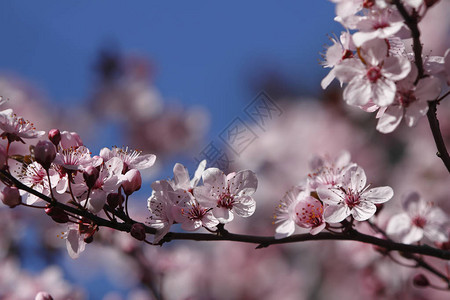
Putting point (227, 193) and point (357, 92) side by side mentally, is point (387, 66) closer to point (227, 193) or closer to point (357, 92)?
point (357, 92)

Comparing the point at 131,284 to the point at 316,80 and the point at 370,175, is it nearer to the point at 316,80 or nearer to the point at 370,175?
the point at 370,175

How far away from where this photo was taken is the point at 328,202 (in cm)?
136

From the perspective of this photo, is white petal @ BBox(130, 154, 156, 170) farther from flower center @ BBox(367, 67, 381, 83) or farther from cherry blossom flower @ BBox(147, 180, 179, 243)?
flower center @ BBox(367, 67, 381, 83)

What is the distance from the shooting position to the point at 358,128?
5.20 metres

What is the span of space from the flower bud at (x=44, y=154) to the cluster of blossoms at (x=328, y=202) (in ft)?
2.10

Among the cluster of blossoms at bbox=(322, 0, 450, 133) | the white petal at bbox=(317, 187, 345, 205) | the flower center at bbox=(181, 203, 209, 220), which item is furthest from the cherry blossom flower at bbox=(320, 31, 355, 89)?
the flower center at bbox=(181, 203, 209, 220)

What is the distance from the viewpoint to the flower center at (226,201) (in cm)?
142

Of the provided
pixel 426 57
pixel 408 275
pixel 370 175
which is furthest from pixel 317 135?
pixel 426 57

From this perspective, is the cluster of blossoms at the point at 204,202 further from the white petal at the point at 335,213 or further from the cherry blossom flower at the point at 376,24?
the cherry blossom flower at the point at 376,24

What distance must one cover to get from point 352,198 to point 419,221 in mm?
513

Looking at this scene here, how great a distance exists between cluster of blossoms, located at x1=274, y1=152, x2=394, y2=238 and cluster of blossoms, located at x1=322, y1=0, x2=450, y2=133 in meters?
0.24

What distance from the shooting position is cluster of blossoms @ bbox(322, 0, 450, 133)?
1175mm

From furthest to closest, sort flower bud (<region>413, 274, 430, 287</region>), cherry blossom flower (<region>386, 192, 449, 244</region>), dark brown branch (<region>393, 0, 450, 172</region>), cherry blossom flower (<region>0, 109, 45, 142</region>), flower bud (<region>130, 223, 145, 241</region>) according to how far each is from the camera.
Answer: flower bud (<region>413, 274, 430, 287</region>)
cherry blossom flower (<region>386, 192, 449, 244</region>)
cherry blossom flower (<region>0, 109, 45, 142</region>)
flower bud (<region>130, 223, 145, 241</region>)
dark brown branch (<region>393, 0, 450, 172</region>)

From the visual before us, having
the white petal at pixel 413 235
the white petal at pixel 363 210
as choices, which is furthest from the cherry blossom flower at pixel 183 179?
the white petal at pixel 413 235
